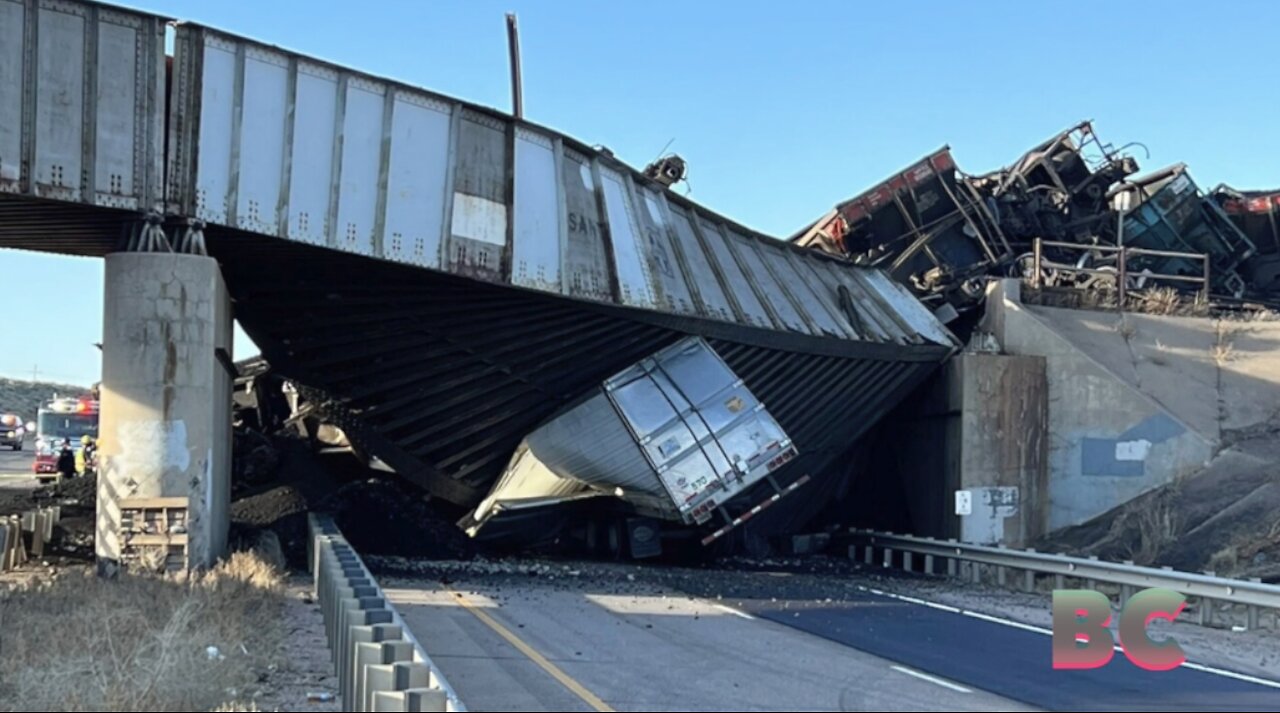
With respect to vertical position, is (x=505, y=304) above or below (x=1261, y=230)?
below

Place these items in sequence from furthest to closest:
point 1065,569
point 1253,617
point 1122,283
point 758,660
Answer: point 1122,283
point 1065,569
point 1253,617
point 758,660

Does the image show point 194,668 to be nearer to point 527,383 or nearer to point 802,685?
point 802,685

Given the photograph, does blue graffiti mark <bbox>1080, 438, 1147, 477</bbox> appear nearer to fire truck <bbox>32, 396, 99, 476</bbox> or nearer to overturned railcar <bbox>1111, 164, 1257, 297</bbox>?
overturned railcar <bbox>1111, 164, 1257, 297</bbox>

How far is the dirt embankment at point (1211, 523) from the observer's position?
1862cm

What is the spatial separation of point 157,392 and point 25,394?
379 feet

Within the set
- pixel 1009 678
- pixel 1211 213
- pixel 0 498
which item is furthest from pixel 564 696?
pixel 1211 213

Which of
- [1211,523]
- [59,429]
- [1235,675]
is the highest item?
[59,429]

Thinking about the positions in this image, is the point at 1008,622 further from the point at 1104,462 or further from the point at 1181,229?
the point at 1181,229

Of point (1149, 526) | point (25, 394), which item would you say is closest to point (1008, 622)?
point (1149, 526)

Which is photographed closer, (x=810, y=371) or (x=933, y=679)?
(x=933, y=679)

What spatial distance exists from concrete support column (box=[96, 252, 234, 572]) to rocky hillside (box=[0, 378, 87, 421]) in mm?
100449

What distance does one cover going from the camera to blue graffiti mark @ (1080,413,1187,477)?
2291cm

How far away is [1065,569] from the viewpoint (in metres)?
17.8

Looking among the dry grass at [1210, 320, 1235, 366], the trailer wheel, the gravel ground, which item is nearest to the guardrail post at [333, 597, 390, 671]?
the gravel ground
